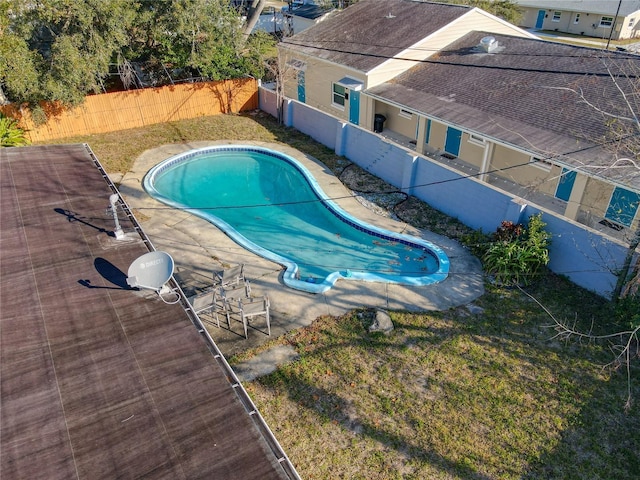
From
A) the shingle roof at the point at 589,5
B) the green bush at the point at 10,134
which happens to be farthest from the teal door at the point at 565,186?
the shingle roof at the point at 589,5

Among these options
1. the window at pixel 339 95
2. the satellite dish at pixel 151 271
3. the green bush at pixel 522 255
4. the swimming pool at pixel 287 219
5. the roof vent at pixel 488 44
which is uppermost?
the roof vent at pixel 488 44

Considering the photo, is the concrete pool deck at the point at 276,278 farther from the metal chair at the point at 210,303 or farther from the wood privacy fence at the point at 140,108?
the wood privacy fence at the point at 140,108

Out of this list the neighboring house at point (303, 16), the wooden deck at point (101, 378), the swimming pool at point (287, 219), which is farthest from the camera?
the neighboring house at point (303, 16)

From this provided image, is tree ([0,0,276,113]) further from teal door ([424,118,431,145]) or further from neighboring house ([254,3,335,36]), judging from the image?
neighboring house ([254,3,335,36])

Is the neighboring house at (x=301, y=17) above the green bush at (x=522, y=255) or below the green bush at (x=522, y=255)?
above

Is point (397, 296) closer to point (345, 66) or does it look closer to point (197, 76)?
point (345, 66)

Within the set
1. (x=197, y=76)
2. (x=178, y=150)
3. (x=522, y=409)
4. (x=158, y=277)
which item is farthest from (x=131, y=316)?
(x=197, y=76)

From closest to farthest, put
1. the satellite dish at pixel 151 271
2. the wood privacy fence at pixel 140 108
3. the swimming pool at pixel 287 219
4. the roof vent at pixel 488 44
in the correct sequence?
the satellite dish at pixel 151 271 < the swimming pool at pixel 287 219 < the roof vent at pixel 488 44 < the wood privacy fence at pixel 140 108
